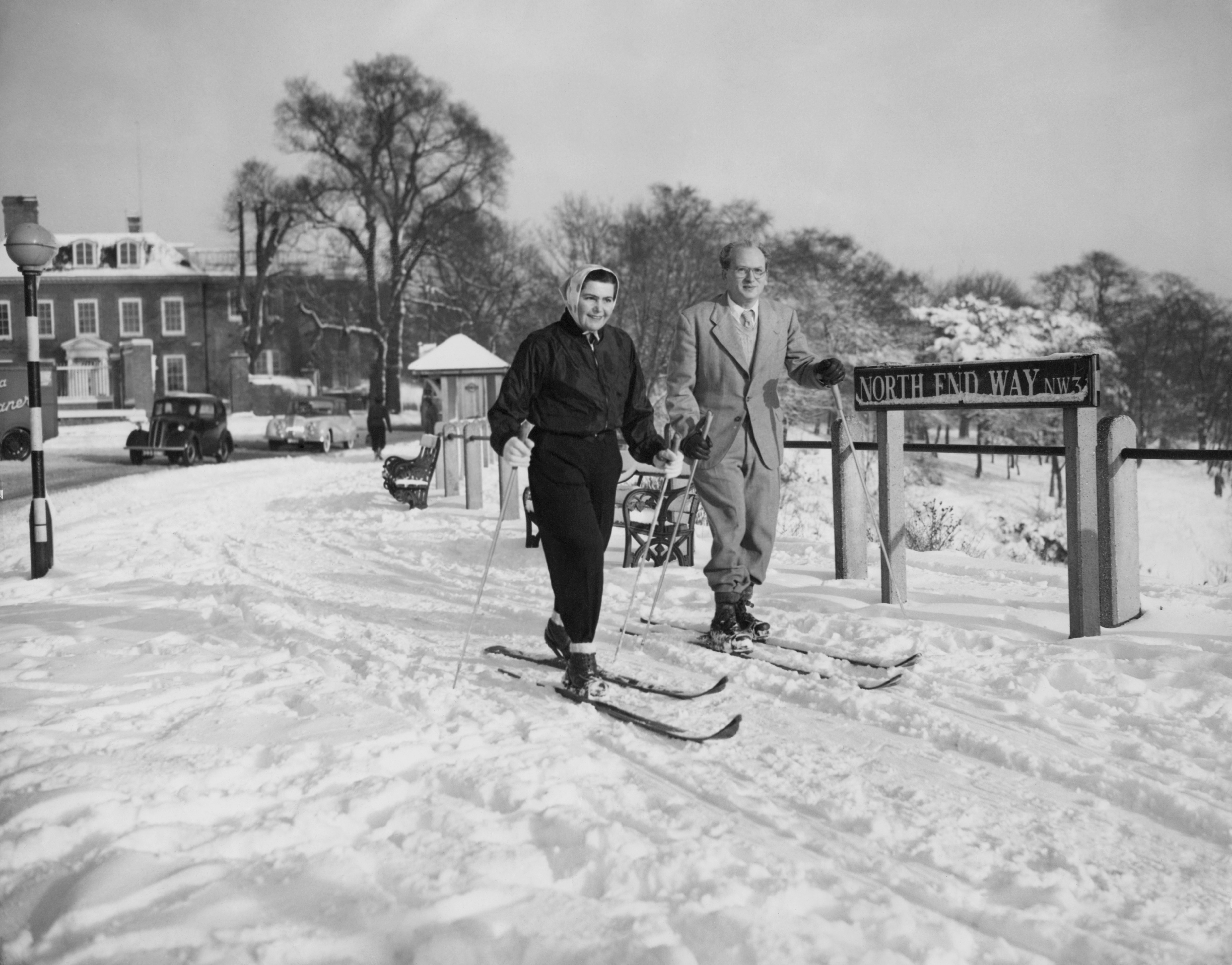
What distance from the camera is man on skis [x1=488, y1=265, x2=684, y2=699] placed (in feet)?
14.6

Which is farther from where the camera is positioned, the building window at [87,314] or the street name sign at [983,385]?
the building window at [87,314]

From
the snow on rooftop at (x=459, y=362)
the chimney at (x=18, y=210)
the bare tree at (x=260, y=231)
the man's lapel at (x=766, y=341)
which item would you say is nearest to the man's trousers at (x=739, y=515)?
the man's lapel at (x=766, y=341)

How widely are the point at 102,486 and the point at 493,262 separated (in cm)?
2725

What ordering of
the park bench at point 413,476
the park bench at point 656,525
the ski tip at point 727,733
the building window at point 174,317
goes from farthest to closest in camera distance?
A: the building window at point 174,317
the park bench at point 413,476
the park bench at point 656,525
the ski tip at point 727,733

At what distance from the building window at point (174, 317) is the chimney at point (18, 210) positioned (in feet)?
151

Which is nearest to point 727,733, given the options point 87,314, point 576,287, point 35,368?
point 576,287

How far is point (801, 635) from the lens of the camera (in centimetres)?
549

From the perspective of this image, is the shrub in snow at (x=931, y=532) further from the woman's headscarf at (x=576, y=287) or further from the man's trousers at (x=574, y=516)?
the woman's headscarf at (x=576, y=287)

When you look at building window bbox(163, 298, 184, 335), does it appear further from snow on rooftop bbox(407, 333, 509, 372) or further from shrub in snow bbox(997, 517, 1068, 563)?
shrub in snow bbox(997, 517, 1068, 563)

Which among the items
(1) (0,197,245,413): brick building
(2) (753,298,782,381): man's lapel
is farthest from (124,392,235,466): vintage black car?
(1) (0,197,245,413): brick building

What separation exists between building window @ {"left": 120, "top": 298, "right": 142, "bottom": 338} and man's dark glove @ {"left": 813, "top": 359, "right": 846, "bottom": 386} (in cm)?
5328

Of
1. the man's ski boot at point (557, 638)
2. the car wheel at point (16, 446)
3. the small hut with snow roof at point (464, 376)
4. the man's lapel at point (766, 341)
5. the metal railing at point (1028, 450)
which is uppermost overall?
the small hut with snow roof at point (464, 376)

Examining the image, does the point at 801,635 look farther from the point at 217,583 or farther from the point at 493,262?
the point at 493,262

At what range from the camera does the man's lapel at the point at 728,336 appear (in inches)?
208
